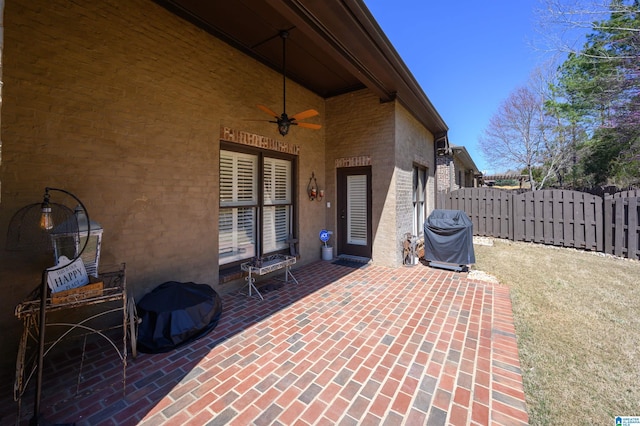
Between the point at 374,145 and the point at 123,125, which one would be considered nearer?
the point at 123,125

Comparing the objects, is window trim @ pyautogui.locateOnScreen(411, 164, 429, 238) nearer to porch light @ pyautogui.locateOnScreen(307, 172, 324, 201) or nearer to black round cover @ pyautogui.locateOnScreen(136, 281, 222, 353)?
porch light @ pyautogui.locateOnScreen(307, 172, 324, 201)

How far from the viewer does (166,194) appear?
346 centimetres

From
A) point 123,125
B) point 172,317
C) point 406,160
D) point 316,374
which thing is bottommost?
point 316,374

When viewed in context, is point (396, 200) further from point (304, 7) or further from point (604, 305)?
point (304, 7)

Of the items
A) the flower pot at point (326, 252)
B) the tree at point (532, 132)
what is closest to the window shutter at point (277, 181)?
the flower pot at point (326, 252)

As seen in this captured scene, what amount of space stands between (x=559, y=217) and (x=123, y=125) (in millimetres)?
11007

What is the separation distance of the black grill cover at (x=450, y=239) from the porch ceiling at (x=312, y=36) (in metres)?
3.01

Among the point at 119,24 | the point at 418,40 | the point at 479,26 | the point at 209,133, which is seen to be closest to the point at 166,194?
the point at 209,133

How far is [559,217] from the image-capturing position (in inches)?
309

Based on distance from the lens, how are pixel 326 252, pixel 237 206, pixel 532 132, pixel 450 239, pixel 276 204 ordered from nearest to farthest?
→ pixel 237 206, pixel 276 204, pixel 450 239, pixel 326 252, pixel 532 132

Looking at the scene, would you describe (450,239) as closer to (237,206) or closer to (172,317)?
(237,206)

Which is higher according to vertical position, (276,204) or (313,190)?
(313,190)

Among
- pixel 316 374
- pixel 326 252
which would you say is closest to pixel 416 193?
pixel 326 252

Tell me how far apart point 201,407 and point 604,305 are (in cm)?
555
